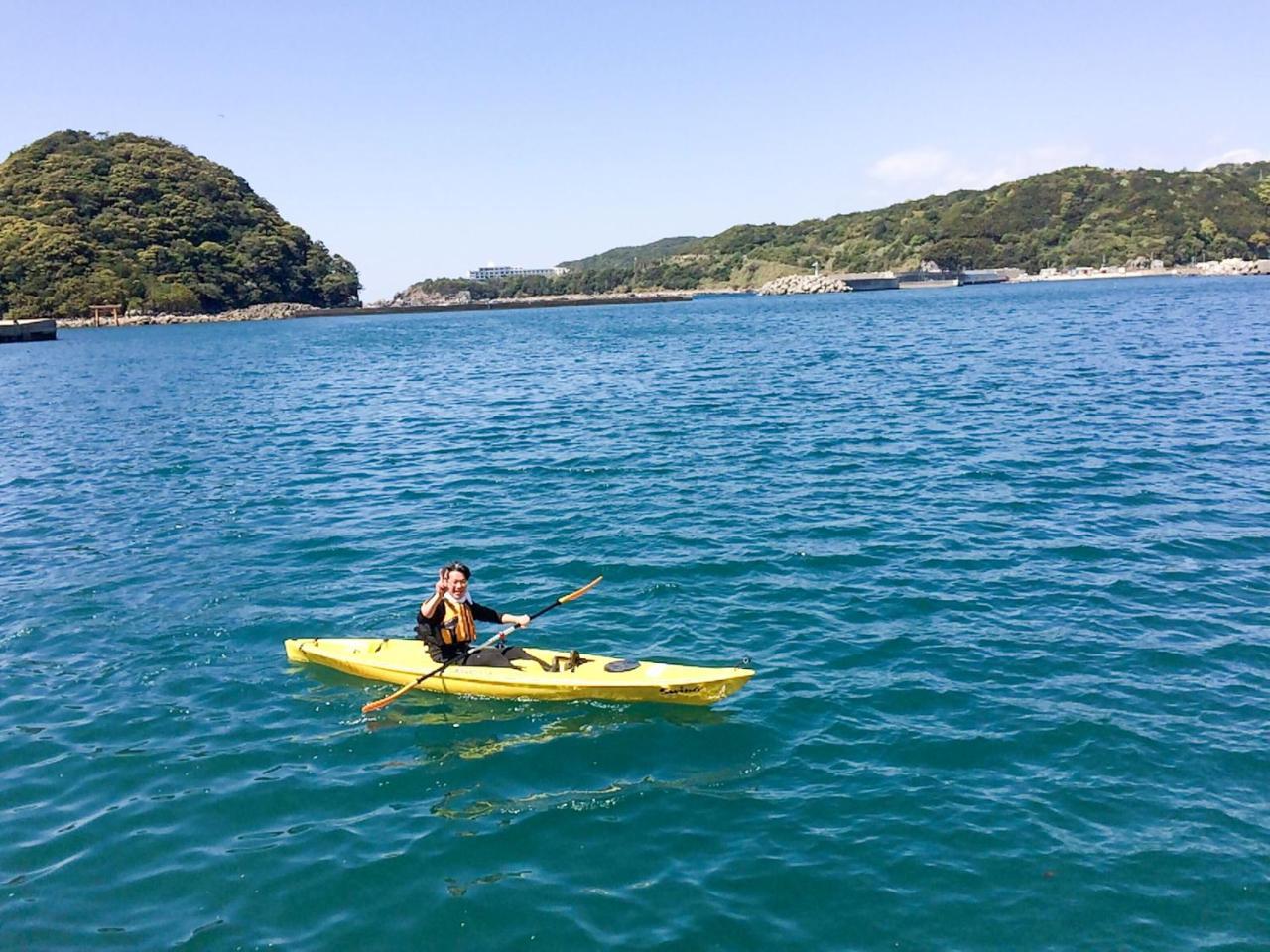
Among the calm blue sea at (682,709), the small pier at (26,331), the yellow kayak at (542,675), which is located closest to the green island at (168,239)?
the small pier at (26,331)

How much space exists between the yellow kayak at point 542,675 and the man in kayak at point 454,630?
6.1 inches

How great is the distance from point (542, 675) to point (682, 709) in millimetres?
1906

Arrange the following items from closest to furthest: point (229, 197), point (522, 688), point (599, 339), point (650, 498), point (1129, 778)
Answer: point (1129, 778), point (522, 688), point (650, 498), point (599, 339), point (229, 197)

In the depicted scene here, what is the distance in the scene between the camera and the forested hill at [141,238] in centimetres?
13438

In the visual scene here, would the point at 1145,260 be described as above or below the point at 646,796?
above

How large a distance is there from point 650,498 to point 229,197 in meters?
192

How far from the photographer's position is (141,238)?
15250 centimetres

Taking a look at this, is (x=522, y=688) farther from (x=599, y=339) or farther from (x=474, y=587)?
(x=599, y=339)

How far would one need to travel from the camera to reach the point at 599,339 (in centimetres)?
8044

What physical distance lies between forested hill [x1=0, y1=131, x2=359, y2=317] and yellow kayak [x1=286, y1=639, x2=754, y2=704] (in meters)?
146

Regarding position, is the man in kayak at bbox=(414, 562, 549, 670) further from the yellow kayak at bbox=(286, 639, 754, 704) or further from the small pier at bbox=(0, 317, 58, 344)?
the small pier at bbox=(0, 317, 58, 344)

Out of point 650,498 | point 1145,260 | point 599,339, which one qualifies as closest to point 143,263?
point 599,339

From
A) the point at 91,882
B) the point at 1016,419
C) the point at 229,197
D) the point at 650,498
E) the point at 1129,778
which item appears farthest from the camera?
the point at 229,197

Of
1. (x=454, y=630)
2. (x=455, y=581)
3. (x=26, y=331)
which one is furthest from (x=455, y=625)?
(x=26, y=331)
